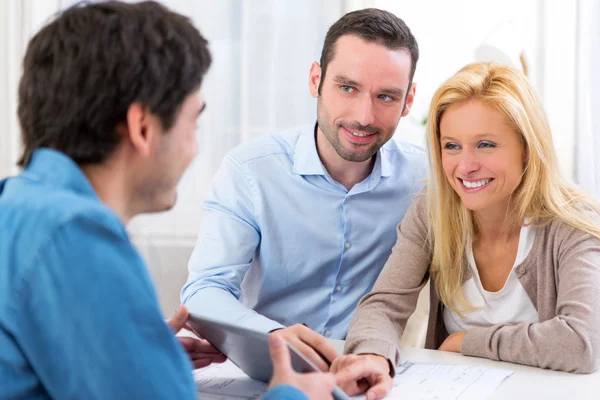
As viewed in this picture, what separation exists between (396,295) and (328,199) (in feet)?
1.21

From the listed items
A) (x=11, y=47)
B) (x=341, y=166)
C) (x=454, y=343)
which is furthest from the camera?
(x=11, y=47)

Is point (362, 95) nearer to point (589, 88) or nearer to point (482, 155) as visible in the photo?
point (482, 155)

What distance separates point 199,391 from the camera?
1.24 meters

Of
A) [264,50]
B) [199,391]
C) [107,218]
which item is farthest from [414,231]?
[264,50]

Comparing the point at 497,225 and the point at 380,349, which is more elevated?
the point at 497,225

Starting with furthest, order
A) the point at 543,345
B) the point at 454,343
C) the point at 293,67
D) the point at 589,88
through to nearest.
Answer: the point at 293,67
the point at 589,88
the point at 454,343
the point at 543,345

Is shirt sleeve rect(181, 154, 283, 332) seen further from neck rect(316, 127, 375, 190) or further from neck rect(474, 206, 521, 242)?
neck rect(474, 206, 521, 242)

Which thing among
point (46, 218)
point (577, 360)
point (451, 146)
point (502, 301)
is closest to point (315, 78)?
point (451, 146)

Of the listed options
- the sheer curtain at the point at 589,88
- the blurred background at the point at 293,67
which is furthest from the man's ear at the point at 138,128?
the sheer curtain at the point at 589,88

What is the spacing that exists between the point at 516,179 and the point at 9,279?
117 centimetres

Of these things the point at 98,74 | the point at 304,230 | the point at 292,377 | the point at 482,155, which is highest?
the point at 98,74

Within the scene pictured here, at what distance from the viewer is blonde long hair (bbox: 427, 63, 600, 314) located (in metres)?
1.58

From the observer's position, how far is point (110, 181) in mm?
875

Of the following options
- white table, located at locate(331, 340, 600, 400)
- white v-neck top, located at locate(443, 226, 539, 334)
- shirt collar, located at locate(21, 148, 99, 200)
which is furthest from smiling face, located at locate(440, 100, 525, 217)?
shirt collar, located at locate(21, 148, 99, 200)
